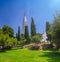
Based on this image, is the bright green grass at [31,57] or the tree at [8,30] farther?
the tree at [8,30]

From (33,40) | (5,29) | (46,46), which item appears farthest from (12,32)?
→ (33,40)

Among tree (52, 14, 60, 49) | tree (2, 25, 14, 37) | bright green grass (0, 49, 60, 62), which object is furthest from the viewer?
tree (2, 25, 14, 37)

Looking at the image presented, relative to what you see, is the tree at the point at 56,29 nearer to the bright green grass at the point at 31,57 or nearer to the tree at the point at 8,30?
the bright green grass at the point at 31,57

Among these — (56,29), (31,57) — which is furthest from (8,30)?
(31,57)

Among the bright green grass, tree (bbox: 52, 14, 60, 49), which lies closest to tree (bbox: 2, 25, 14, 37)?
tree (bbox: 52, 14, 60, 49)

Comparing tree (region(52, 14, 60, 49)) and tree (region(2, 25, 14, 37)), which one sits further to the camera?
tree (region(2, 25, 14, 37))

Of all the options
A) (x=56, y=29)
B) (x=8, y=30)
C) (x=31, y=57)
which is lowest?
(x=31, y=57)

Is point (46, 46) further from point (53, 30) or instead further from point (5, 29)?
point (53, 30)

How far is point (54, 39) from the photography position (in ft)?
149

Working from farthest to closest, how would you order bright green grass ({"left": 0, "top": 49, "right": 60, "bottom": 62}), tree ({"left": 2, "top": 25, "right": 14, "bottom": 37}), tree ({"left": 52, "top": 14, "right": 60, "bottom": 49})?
tree ({"left": 2, "top": 25, "right": 14, "bottom": 37})
tree ({"left": 52, "top": 14, "right": 60, "bottom": 49})
bright green grass ({"left": 0, "top": 49, "right": 60, "bottom": 62})

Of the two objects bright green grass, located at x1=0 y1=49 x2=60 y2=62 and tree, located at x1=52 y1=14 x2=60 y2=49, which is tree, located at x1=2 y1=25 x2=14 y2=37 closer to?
tree, located at x1=52 y1=14 x2=60 y2=49

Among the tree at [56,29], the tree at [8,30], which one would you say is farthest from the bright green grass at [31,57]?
the tree at [8,30]

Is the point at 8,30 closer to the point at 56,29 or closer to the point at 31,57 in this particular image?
the point at 56,29

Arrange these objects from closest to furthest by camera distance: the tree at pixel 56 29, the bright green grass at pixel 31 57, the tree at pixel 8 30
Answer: the bright green grass at pixel 31 57, the tree at pixel 56 29, the tree at pixel 8 30
